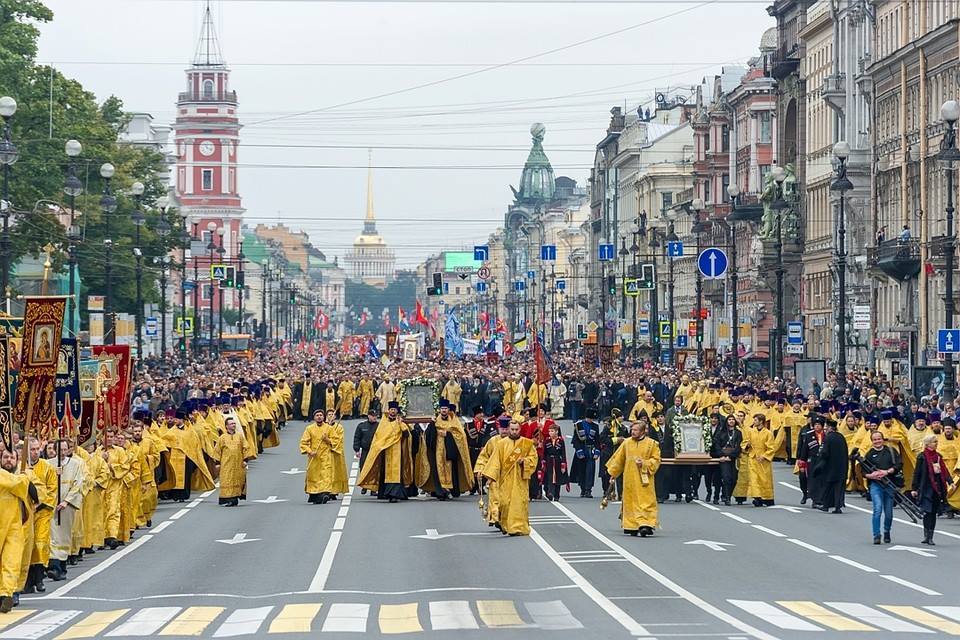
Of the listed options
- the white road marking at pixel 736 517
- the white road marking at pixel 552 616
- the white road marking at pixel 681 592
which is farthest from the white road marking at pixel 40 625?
the white road marking at pixel 736 517

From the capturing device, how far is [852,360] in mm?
74750

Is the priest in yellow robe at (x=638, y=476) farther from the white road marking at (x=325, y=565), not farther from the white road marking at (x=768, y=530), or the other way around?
the white road marking at (x=325, y=565)

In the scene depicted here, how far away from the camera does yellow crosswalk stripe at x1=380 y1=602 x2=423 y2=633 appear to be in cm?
1732

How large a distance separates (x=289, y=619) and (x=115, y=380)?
57.4 feet

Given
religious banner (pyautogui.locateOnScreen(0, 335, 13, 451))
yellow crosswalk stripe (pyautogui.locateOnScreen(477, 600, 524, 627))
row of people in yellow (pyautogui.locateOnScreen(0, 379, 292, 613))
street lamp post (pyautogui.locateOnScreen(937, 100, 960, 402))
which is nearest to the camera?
yellow crosswalk stripe (pyautogui.locateOnScreen(477, 600, 524, 627))

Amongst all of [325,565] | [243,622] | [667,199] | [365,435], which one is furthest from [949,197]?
[667,199]

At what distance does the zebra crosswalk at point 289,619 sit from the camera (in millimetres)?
17406

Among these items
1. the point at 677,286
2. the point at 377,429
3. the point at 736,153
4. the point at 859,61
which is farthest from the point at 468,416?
the point at 677,286

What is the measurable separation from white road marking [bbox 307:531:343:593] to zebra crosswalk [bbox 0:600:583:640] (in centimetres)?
165

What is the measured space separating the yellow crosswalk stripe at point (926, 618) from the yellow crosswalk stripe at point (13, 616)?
25.3 feet

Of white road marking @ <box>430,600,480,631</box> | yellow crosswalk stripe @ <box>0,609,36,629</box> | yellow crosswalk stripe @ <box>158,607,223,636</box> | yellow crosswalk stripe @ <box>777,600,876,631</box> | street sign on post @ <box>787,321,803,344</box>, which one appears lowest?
yellow crosswalk stripe @ <box>0,609,36,629</box>

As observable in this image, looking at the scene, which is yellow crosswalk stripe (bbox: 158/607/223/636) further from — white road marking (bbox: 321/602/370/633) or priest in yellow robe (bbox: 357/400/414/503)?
priest in yellow robe (bbox: 357/400/414/503)

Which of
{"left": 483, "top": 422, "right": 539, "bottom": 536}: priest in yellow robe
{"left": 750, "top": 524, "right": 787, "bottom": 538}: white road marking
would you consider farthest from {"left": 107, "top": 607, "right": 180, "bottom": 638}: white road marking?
{"left": 750, "top": 524, "right": 787, "bottom": 538}: white road marking

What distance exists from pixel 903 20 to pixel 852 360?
13409 mm
